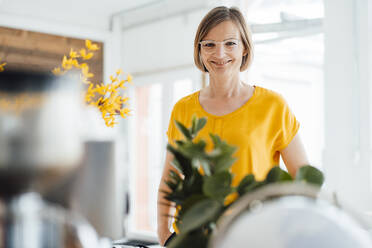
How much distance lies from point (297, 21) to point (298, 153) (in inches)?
94.3

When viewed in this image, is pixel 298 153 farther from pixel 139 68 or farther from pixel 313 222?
pixel 139 68

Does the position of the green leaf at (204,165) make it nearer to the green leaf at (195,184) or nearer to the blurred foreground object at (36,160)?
the green leaf at (195,184)

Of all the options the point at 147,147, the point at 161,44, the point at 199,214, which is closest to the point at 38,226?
the point at 199,214

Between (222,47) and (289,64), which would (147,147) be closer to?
(289,64)

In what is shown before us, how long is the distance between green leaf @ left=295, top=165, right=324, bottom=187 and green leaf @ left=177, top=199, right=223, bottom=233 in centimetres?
13

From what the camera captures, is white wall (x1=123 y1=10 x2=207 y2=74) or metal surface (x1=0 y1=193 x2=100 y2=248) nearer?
metal surface (x1=0 y1=193 x2=100 y2=248)

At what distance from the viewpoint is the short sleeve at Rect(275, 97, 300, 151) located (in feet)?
3.78

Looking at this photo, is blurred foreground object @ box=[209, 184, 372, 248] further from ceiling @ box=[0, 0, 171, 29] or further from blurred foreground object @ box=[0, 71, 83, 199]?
ceiling @ box=[0, 0, 171, 29]

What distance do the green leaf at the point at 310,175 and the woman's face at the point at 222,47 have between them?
639 millimetres

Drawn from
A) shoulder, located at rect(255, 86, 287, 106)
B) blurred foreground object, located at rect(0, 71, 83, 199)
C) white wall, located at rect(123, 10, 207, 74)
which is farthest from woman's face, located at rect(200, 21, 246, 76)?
white wall, located at rect(123, 10, 207, 74)

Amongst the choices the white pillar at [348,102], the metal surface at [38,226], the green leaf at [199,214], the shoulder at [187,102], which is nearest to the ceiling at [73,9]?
the white pillar at [348,102]

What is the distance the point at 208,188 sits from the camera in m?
0.54

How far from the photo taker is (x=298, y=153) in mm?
1125

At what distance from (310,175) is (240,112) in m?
0.59
